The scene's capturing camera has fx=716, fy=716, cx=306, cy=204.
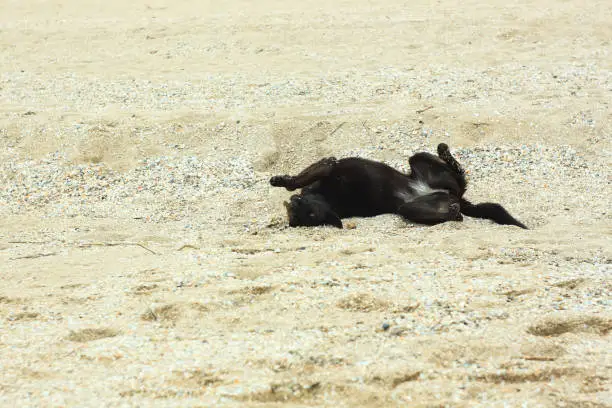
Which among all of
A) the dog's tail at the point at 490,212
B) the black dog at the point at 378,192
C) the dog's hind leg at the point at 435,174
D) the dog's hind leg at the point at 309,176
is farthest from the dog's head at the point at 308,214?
the dog's tail at the point at 490,212

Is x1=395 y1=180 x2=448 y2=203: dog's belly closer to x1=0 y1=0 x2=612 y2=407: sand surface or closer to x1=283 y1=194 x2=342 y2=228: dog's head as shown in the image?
x1=0 y1=0 x2=612 y2=407: sand surface

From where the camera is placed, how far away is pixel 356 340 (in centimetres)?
300

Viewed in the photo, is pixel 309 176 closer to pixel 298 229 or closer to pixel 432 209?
pixel 298 229

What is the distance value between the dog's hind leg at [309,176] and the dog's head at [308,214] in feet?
0.90

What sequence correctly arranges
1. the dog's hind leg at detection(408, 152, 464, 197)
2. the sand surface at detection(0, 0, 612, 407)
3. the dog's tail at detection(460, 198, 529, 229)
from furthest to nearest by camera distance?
the dog's hind leg at detection(408, 152, 464, 197) → the dog's tail at detection(460, 198, 529, 229) → the sand surface at detection(0, 0, 612, 407)

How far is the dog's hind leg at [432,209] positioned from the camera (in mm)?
5098

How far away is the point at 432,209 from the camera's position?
202 inches

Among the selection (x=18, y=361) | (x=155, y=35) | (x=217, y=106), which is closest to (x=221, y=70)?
(x=217, y=106)

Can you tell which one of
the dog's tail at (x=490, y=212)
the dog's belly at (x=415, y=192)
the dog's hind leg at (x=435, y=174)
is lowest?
the dog's tail at (x=490, y=212)

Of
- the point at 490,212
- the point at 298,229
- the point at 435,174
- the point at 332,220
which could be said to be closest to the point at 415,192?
the point at 435,174

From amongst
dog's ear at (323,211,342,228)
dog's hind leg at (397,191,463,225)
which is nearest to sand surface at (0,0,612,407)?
dog's hind leg at (397,191,463,225)

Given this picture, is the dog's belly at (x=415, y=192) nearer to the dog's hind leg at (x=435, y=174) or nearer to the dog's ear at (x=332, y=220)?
the dog's hind leg at (x=435, y=174)

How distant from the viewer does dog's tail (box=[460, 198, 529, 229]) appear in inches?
198

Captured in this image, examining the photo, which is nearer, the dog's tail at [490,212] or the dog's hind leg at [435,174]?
the dog's tail at [490,212]
